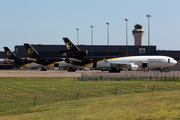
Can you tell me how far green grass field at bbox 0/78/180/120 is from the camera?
2086cm

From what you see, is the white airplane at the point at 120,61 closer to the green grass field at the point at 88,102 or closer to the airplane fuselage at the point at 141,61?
the airplane fuselage at the point at 141,61

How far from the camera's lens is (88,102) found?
28.7 metres

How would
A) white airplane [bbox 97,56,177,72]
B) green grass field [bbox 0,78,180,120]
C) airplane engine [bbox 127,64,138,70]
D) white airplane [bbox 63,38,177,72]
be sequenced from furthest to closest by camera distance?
1. white airplane [bbox 63,38,177,72]
2. white airplane [bbox 97,56,177,72]
3. airplane engine [bbox 127,64,138,70]
4. green grass field [bbox 0,78,180,120]

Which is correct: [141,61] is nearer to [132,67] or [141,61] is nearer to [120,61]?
[132,67]

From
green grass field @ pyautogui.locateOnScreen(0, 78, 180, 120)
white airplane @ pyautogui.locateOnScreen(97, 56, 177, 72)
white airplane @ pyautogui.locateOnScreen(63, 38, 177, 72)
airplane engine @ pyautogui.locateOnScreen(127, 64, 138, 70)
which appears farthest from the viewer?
white airplane @ pyautogui.locateOnScreen(63, 38, 177, 72)

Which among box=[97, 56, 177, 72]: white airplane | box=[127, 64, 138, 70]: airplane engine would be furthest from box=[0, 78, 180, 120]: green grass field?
box=[97, 56, 177, 72]: white airplane

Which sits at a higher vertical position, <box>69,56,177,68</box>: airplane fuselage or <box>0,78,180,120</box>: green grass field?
<box>69,56,177,68</box>: airplane fuselage

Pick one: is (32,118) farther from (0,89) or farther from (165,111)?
(0,89)

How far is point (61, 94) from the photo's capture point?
41.4 m

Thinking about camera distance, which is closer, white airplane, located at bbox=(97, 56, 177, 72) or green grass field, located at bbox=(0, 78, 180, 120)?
green grass field, located at bbox=(0, 78, 180, 120)

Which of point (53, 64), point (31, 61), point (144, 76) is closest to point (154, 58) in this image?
point (144, 76)

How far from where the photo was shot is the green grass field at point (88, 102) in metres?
20.9

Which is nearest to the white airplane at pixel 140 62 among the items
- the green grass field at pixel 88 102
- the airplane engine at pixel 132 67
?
the airplane engine at pixel 132 67

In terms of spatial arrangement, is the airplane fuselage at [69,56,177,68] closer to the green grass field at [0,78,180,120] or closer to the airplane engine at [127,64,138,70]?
the airplane engine at [127,64,138,70]
